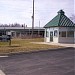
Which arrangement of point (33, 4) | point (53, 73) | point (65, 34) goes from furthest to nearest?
1. point (33, 4)
2. point (65, 34)
3. point (53, 73)

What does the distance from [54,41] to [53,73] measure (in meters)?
30.6

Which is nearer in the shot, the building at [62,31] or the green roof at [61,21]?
the building at [62,31]

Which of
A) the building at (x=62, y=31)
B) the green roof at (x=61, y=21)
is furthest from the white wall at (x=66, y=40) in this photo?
the green roof at (x=61, y=21)

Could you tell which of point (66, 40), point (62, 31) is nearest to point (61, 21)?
point (62, 31)

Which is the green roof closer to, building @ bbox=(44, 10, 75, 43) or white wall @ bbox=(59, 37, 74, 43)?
building @ bbox=(44, 10, 75, 43)

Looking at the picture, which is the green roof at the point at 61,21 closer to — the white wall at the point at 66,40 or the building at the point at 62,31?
the building at the point at 62,31

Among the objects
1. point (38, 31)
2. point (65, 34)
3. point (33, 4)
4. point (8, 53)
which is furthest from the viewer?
point (38, 31)

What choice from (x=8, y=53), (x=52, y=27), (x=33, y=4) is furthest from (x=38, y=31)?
(x=8, y=53)

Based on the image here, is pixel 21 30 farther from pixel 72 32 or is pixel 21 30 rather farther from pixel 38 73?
pixel 38 73

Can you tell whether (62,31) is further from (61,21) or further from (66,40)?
(61,21)

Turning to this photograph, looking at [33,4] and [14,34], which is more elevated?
[33,4]

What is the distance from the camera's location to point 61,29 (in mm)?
41625

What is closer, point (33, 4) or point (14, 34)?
point (33, 4)

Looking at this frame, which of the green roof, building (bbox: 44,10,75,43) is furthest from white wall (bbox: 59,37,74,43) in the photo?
the green roof
